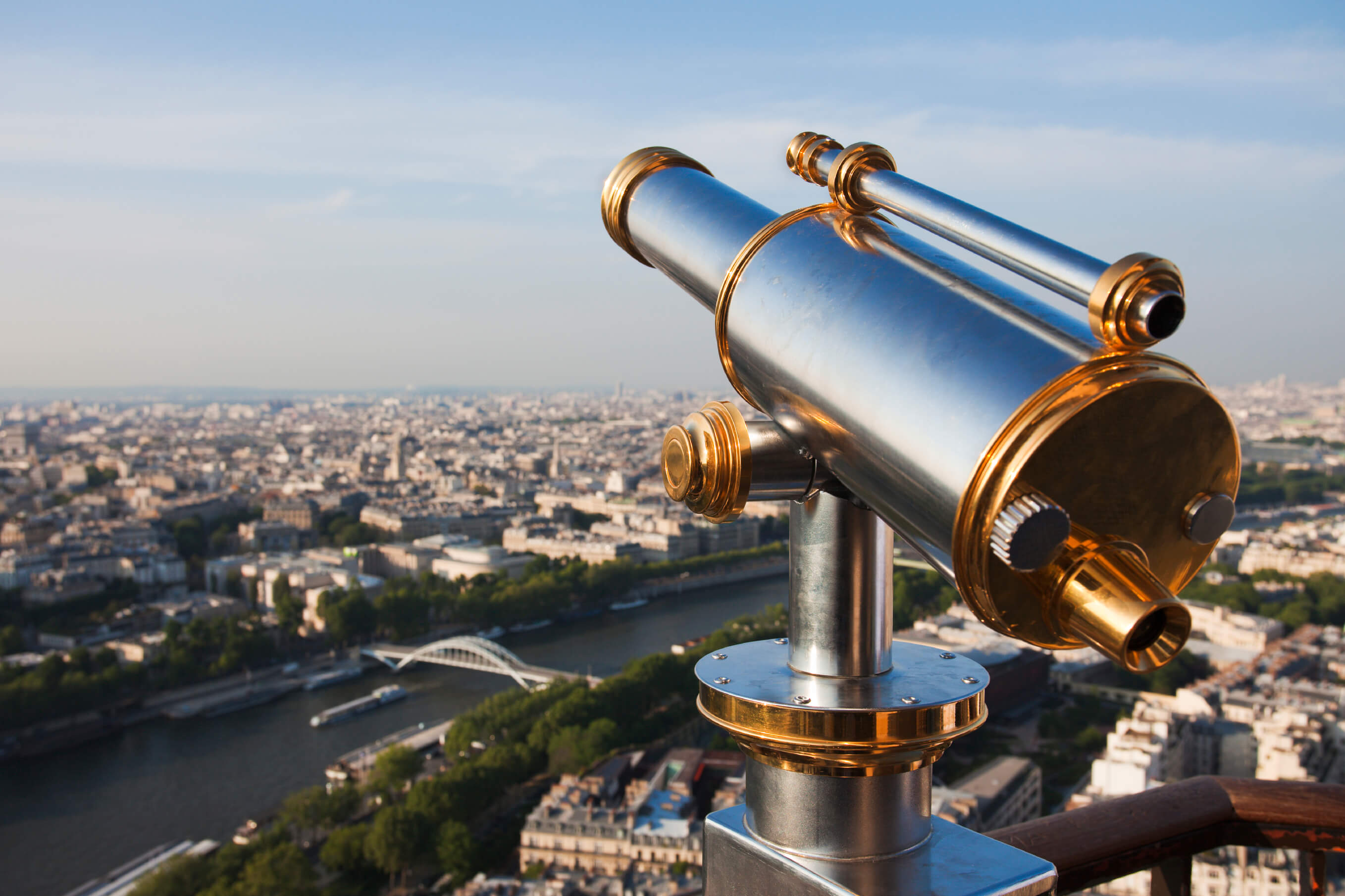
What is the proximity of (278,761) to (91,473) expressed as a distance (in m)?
22.5

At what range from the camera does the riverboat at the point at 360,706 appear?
1109 centimetres

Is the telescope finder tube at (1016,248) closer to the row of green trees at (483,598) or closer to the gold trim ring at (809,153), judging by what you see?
the gold trim ring at (809,153)

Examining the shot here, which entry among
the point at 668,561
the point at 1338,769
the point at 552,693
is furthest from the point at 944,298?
the point at 668,561

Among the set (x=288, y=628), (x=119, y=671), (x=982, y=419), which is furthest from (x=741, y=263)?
(x=288, y=628)

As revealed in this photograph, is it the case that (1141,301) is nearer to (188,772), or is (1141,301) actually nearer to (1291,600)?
(188,772)

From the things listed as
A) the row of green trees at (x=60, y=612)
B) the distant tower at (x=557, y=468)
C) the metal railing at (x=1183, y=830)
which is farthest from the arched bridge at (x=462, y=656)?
the distant tower at (x=557, y=468)

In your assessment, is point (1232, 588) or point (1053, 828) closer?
point (1053, 828)

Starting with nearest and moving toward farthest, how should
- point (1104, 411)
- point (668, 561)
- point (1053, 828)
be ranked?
point (1104, 411)
point (1053, 828)
point (668, 561)

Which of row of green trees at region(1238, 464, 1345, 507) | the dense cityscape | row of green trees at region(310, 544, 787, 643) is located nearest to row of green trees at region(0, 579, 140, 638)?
the dense cityscape

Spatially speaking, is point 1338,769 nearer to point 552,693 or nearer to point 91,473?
point 552,693

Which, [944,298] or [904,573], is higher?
[944,298]

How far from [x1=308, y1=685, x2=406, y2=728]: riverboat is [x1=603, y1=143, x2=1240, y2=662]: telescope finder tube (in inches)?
450

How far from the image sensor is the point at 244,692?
39.9 ft

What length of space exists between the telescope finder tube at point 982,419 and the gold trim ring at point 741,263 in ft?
0.12
